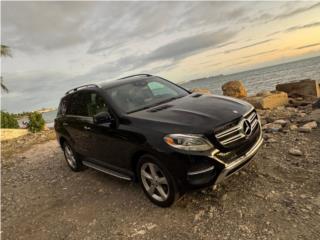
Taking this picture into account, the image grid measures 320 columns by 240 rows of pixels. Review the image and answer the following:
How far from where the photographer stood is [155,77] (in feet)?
19.9

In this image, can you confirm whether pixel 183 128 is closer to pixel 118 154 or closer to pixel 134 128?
pixel 134 128

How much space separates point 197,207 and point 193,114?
1.33 meters

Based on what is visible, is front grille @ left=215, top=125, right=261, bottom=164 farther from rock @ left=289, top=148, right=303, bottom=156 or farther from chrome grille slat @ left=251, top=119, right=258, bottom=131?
rock @ left=289, top=148, right=303, bottom=156

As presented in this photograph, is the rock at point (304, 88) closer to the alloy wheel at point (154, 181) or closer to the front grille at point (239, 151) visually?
the front grille at point (239, 151)

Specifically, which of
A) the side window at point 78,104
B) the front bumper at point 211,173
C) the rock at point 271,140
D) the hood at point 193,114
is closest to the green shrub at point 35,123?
the side window at point 78,104

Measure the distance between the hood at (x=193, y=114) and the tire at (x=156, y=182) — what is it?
53cm

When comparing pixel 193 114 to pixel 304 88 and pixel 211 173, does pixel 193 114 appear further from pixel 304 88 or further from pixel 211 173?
pixel 304 88

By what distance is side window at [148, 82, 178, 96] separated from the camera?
17.7 ft

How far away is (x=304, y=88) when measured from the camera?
13562 mm

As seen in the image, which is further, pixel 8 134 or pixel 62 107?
pixel 8 134

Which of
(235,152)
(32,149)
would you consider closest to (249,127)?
(235,152)

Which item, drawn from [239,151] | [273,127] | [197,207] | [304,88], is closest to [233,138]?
[239,151]

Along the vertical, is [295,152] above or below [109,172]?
below

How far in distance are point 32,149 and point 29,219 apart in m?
6.66
